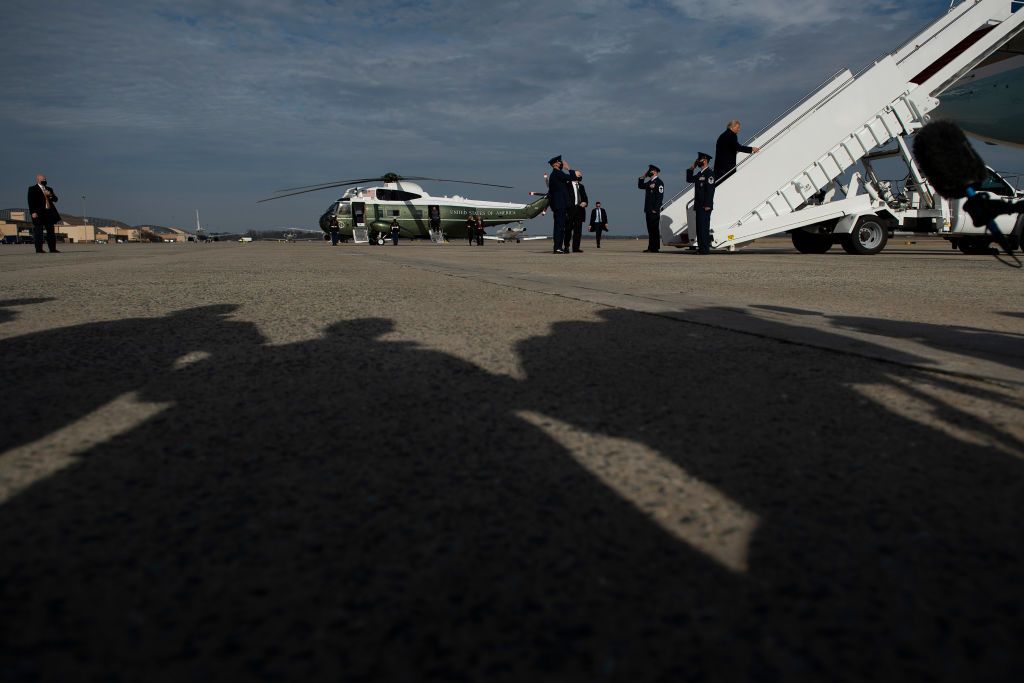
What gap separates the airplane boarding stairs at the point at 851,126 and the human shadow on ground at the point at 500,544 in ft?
34.9

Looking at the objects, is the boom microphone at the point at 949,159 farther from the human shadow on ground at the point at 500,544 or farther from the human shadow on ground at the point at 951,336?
the human shadow on ground at the point at 500,544

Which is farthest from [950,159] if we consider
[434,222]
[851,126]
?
[434,222]

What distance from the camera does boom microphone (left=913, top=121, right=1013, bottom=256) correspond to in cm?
302

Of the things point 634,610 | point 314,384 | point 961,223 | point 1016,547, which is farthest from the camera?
point 961,223

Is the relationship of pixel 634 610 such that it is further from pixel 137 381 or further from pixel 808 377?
pixel 137 381

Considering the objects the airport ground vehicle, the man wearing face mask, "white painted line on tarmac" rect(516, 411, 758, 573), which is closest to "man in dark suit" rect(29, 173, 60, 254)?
the man wearing face mask

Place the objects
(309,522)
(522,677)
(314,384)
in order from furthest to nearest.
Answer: (314,384) < (309,522) < (522,677)

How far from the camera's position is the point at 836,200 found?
12.8m

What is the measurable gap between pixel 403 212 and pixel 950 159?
2804 cm

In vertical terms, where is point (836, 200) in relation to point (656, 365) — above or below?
above

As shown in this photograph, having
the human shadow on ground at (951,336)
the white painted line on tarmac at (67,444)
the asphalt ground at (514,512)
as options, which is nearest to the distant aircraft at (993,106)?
the human shadow on ground at (951,336)

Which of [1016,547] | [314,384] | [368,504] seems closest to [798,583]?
[1016,547]

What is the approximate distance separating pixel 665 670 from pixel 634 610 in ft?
A: 0.45

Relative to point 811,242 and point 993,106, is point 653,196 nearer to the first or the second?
point 811,242
